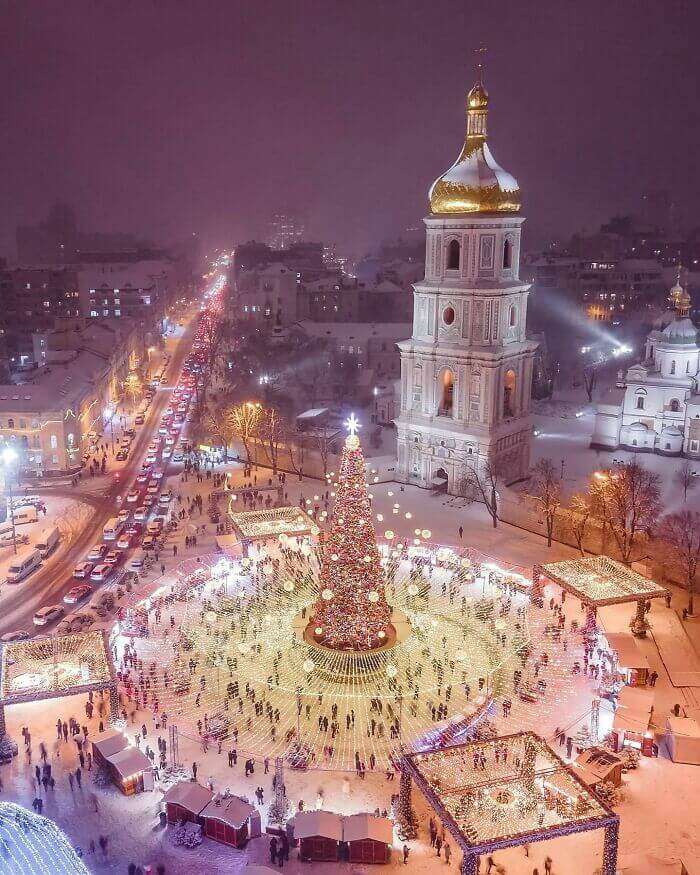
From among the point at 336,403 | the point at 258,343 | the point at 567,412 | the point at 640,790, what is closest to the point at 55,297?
the point at 258,343

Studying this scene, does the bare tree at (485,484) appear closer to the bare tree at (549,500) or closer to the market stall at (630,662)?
the bare tree at (549,500)

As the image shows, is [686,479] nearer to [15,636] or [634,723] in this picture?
[634,723]

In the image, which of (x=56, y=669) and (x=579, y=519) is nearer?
(x=56, y=669)

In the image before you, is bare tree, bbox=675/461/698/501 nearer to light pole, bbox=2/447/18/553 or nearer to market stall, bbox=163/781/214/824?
market stall, bbox=163/781/214/824

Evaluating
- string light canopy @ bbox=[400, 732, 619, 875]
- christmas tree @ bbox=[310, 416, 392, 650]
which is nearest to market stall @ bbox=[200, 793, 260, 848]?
string light canopy @ bbox=[400, 732, 619, 875]

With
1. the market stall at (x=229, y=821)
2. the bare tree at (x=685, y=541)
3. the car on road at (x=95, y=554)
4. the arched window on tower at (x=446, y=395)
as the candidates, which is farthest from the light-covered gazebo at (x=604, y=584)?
the car on road at (x=95, y=554)

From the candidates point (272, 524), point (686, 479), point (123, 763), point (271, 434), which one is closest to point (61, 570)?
point (272, 524)
